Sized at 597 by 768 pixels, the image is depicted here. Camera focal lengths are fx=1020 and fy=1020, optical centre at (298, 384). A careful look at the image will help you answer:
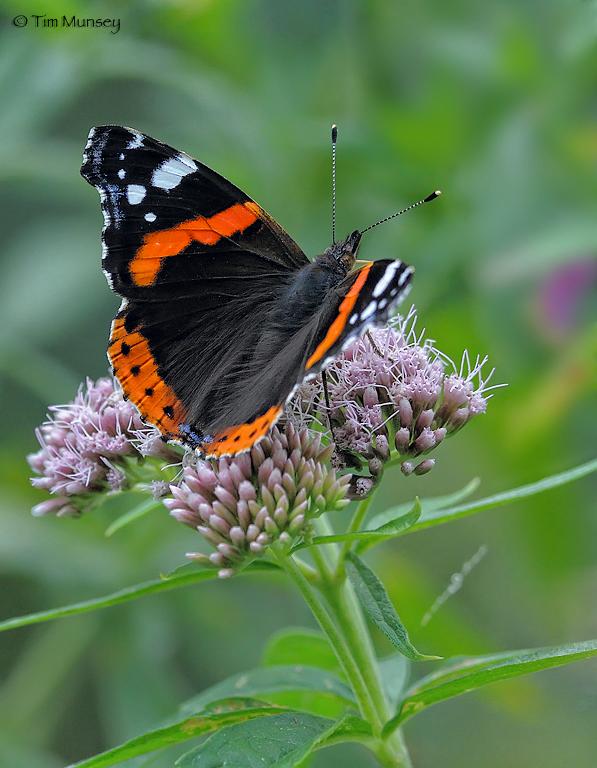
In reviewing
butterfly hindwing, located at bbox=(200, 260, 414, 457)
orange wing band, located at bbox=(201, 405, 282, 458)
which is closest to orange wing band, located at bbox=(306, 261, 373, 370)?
butterfly hindwing, located at bbox=(200, 260, 414, 457)

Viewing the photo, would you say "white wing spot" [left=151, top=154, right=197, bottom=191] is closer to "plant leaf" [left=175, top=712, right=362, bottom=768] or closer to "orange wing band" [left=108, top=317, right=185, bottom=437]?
"orange wing band" [left=108, top=317, right=185, bottom=437]

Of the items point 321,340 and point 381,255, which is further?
point 381,255

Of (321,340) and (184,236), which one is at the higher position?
(184,236)

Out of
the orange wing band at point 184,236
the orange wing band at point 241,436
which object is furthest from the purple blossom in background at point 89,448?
the orange wing band at point 184,236

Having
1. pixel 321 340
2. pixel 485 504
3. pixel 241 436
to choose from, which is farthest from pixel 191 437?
pixel 485 504

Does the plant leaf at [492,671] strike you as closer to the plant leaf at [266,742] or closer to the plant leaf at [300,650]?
the plant leaf at [266,742]

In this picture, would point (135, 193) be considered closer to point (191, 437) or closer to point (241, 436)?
point (191, 437)

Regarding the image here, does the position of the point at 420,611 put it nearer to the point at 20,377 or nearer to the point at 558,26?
the point at 20,377
